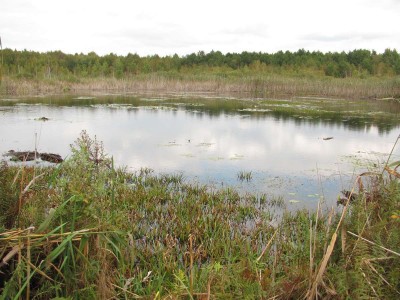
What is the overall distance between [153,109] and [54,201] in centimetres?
1381

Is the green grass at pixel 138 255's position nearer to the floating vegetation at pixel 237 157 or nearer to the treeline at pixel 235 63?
the floating vegetation at pixel 237 157

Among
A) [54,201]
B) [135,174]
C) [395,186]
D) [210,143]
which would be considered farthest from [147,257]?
[210,143]

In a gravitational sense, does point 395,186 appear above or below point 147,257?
above

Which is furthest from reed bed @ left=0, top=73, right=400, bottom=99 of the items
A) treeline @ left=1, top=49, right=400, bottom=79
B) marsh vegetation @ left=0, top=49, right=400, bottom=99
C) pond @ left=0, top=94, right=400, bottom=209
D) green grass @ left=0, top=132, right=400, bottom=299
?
green grass @ left=0, top=132, right=400, bottom=299

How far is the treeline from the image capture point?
45938mm

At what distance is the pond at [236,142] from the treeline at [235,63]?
104ft

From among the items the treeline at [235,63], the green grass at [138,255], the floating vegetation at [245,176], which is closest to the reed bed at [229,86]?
the treeline at [235,63]

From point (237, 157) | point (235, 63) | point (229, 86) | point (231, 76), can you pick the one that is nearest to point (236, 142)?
point (237, 157)

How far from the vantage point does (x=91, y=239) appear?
7.20 ft

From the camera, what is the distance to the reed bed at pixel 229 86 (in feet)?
80.9

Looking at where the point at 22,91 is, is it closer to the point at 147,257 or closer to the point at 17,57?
the point at 147,257

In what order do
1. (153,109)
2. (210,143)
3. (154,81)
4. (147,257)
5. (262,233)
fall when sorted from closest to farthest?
(147,257), (262,233), (210,143), (153,109), (154,81)

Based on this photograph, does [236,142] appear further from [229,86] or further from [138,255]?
[229,86]

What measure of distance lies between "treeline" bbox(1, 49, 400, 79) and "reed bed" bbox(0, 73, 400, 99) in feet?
44.8
